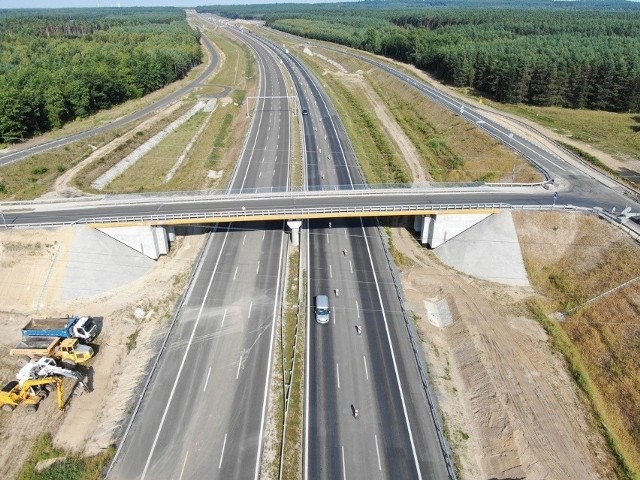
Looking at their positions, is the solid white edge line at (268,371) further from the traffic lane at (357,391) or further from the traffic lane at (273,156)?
the traffic lane at (273,156)

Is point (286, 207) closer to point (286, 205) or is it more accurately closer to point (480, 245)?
point (286, 205)

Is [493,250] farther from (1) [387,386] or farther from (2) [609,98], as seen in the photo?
(2) [609,98]

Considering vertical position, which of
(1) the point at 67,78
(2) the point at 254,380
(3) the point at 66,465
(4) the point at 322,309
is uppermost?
(1) the point at 67,78

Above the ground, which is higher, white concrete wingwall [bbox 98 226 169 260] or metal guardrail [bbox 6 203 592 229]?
metal guardrail [bbox 6 203 592 229]

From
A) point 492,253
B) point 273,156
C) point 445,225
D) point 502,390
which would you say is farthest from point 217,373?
point 273,156

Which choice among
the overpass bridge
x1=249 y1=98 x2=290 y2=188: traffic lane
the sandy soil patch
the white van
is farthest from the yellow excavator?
x1=249 y1=98 x2=290 y2=188: traffic lane

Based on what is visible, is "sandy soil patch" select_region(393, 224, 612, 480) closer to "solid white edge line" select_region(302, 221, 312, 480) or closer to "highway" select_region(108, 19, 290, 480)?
"solid white edge line" select_region(302, 221, 312, 480)
